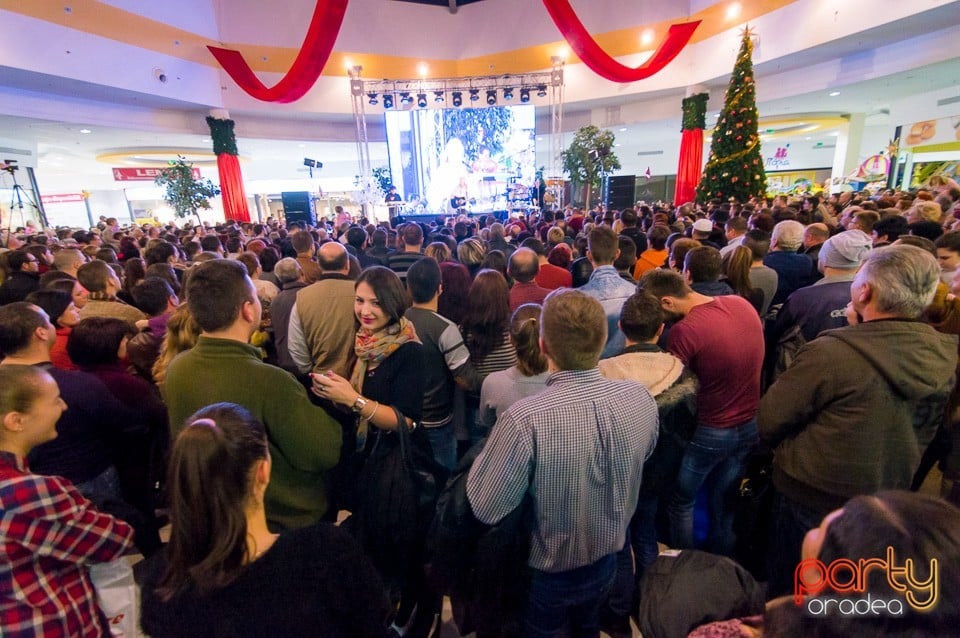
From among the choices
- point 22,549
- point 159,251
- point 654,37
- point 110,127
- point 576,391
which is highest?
point 654,37

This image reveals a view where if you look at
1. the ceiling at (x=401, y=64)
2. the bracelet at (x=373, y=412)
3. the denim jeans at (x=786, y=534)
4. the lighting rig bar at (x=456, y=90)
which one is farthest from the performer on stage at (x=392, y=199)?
the denim jeans at (x=786, y=534)

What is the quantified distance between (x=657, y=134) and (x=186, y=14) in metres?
15.5

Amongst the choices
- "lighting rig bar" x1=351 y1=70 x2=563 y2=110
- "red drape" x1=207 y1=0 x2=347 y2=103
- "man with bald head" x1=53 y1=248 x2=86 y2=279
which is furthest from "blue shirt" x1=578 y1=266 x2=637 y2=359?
"lighting rig bar" x1=351 y1=70 x2=563 y2=110

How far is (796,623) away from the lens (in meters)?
0.60

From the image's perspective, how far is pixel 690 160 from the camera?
1184 cm

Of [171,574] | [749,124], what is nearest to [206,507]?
[171,574]

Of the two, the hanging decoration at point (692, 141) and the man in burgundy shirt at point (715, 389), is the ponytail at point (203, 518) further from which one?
the hanging decoration at point (692, 141)

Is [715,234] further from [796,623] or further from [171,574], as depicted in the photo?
[171,574]

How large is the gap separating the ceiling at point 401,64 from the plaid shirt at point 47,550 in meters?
→ 9.72

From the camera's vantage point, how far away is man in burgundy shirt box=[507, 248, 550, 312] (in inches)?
111

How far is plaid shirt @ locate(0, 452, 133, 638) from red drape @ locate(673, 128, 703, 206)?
13.3 metres

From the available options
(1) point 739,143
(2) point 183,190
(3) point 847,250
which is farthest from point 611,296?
(2) point 183,190

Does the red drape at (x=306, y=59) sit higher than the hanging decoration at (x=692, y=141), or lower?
higher

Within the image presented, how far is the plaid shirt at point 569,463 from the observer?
1.20m
